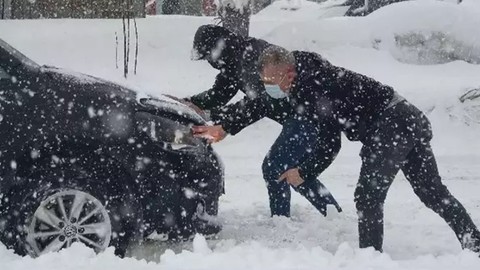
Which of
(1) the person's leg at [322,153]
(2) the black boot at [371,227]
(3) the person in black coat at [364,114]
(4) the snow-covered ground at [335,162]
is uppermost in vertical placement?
(3) the person in black coat at [364,114]

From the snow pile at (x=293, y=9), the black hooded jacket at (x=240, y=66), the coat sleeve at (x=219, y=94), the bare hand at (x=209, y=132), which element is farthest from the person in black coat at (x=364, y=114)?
the snow pile at (x=293, y=9)

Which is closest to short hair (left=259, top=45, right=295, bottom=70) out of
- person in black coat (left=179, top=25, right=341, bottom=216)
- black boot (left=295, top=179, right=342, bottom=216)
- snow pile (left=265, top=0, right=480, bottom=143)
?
person in black coat (left=179, top=25, right=341, bottom=216)

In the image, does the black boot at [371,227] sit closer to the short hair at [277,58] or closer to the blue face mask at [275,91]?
the blue face mask at [275,91]

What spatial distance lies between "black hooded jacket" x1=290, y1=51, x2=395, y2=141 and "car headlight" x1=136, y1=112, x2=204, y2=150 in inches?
30.9

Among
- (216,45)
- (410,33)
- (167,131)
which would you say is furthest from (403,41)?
(167,131)

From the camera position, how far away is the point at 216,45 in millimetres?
5371

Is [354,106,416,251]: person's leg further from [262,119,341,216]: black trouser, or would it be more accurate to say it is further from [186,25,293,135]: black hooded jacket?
[186,25,293,135]: black hooded jacket

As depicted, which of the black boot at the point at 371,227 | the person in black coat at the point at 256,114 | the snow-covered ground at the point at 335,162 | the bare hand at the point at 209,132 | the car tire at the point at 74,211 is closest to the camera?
the snow-covered ground at the point at 335,162

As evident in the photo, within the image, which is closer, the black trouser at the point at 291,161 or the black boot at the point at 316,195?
the black trouser at the point at 291,161

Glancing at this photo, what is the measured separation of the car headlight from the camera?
180 inches

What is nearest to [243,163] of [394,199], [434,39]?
[394,199]

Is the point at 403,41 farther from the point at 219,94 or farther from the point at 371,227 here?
the point at 371,227

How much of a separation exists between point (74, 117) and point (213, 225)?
47.4 inches

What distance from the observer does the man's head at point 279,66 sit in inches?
174
